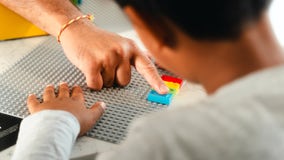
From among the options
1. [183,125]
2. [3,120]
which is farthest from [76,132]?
[183,125]

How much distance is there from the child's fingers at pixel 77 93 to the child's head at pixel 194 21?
38cm

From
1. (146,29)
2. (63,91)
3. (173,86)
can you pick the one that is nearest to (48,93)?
(63,91)

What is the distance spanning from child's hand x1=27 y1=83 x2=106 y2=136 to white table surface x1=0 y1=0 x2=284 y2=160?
3 cm

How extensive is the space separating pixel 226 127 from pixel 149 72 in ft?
1.70

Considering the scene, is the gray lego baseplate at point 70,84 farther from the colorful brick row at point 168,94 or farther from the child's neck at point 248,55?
the child's neck at point 248,55

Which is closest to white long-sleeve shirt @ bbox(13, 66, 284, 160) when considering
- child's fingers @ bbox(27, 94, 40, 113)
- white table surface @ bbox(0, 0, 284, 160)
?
white table surface @ bbox(0, 0, 284, 160)

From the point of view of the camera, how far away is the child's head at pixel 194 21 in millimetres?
457

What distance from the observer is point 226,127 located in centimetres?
44

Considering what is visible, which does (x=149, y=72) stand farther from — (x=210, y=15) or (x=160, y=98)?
(x=210, y=15)

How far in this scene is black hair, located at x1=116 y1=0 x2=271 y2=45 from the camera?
0.45 meters

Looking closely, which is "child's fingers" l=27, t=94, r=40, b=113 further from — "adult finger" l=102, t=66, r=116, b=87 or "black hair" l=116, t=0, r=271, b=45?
"black hair" l=116, t=0, r=271, b=45

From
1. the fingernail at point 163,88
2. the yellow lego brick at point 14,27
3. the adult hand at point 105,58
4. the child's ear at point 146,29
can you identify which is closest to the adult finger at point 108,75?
the adult hand at point 105,58

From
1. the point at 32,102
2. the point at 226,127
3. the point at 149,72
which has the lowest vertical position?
the point at 32,102

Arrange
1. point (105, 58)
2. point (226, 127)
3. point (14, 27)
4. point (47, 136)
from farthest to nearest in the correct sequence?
point (14, 27)
point (105, 58)
point (47, 136)
point (226, 127)
